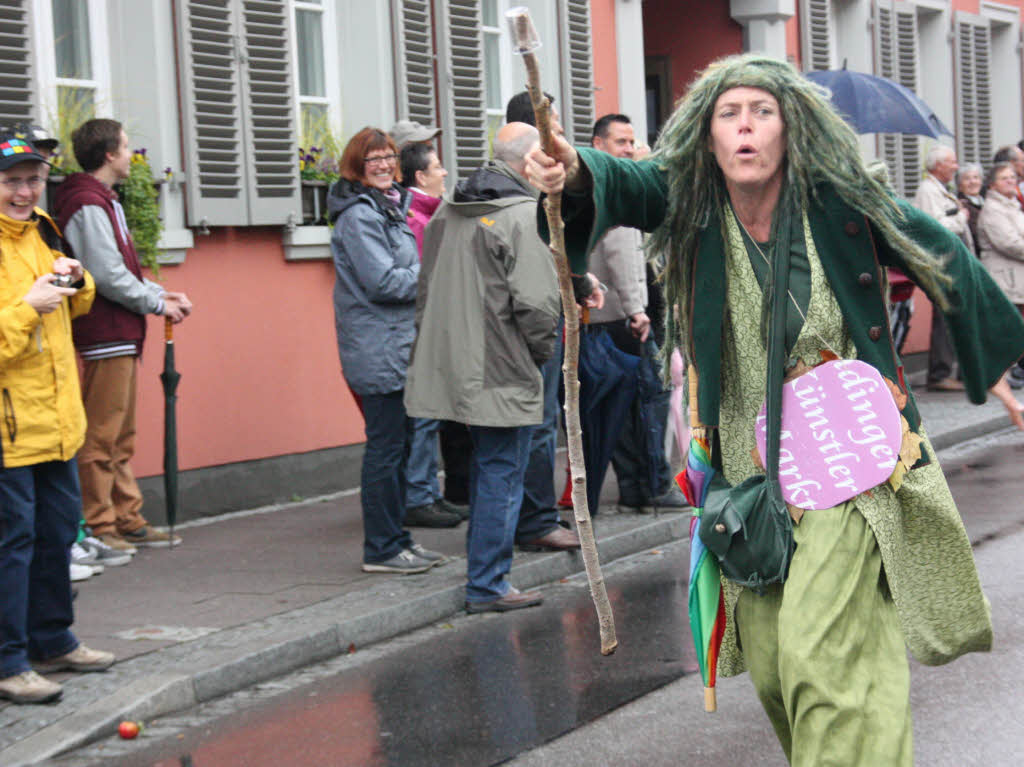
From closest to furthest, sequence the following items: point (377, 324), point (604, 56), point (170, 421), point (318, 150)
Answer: point (377, 324), point (170, 421), point (318, 150), point (604, 56)

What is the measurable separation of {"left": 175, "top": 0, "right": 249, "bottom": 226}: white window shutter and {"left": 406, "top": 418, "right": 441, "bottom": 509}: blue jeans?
1.72 m

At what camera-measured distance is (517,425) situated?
6773 millimetres

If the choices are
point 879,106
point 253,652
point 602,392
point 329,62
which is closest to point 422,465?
point 602,392

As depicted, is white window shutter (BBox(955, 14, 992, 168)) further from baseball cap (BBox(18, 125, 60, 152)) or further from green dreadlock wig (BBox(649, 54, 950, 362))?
green dreadlock wig (BBox(649, 54, 950, 362))

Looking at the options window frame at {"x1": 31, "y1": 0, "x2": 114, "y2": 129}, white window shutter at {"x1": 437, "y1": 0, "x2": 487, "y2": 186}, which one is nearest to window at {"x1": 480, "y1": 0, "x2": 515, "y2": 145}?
white window shutter at {"x1": 437, "y1": 0, "x2": 487, "y2": 186}

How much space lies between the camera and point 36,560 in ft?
18.5

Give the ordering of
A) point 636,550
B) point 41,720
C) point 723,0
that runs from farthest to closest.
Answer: point 723,0, point 636,550, point 41,720

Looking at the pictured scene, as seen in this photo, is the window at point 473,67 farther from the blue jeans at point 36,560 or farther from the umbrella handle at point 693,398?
the umbrella handle at point 693,398

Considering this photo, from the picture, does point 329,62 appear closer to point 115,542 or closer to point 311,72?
point 311,72

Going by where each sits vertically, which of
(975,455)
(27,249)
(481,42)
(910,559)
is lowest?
(975,455)

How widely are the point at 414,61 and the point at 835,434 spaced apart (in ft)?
26.3

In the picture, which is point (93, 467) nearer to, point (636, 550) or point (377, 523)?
point (377, 523)

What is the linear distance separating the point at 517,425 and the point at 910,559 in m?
3.33

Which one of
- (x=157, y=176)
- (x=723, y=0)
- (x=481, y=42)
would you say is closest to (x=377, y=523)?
(x=157, y=176)
